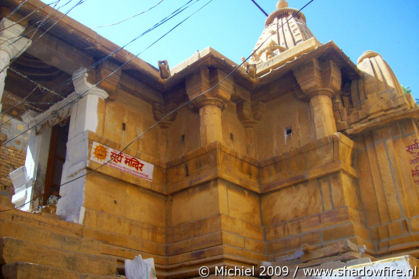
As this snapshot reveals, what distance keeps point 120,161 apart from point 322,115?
4568mm

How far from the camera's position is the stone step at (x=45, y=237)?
19.9 feet

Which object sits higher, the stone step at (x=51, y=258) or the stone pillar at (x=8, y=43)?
the stone pillar at (x=8, y=43)

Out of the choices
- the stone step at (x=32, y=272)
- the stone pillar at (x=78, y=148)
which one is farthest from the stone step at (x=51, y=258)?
the stone pillar at (x=78, y=148)

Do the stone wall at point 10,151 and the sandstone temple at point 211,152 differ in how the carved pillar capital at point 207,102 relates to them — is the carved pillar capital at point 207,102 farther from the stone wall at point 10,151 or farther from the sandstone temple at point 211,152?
the stone wall at point 10,151

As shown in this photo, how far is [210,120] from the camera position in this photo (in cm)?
1001

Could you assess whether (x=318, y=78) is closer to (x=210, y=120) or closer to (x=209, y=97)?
(x=209, y=97)

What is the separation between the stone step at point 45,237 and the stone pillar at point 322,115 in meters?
5.30

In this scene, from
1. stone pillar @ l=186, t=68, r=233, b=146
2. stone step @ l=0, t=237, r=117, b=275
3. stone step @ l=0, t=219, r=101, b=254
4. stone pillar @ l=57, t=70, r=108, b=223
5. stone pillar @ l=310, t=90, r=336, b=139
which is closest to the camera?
stone step @ l=0, t=237, r=117, b=275

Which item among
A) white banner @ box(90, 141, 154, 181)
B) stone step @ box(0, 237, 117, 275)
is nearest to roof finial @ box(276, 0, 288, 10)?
white banner @ box(90, 141, 154, 181)

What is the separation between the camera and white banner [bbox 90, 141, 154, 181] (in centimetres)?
912

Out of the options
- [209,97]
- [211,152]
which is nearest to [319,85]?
[209,97]

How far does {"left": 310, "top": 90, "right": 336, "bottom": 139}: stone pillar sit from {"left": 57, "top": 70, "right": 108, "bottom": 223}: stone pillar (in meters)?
4.77

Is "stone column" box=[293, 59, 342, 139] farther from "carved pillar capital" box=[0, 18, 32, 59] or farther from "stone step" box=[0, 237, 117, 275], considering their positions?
"carved pillar capital" box=[0, 18, 32, 59]

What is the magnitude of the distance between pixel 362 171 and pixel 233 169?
A: 9.35 ft
